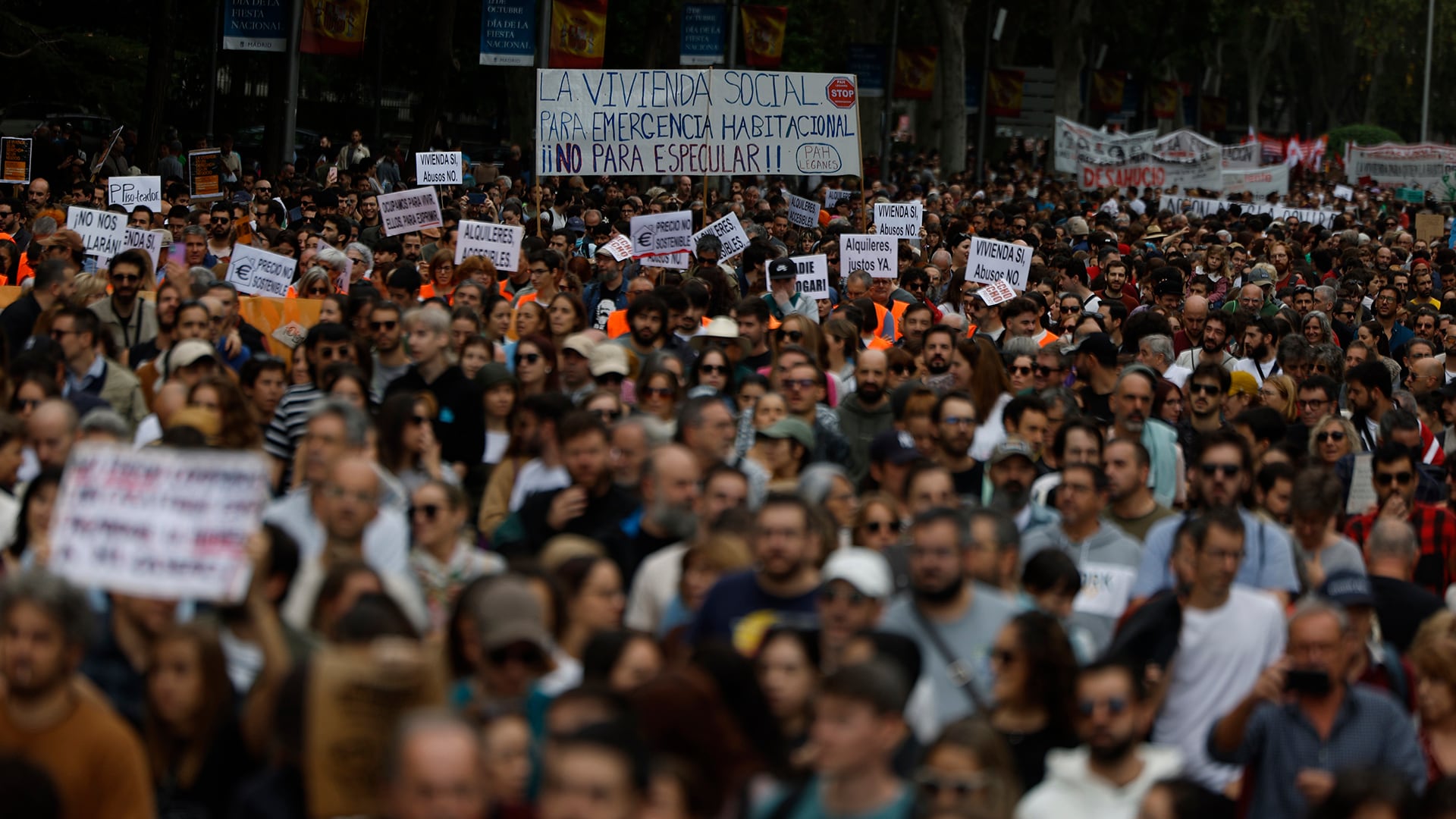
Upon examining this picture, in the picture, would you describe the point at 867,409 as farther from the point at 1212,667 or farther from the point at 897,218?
the point at 897,218

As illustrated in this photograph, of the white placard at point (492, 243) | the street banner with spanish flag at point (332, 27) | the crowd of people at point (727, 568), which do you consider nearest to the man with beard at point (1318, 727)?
the crowd of people at point (727, 568)

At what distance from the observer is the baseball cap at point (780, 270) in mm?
14008

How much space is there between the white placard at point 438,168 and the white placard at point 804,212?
3275 millimetres

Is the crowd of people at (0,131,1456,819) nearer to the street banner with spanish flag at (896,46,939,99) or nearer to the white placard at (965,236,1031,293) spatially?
the white placard at (965,236,1031,293)

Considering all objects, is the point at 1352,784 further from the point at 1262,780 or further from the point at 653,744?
the point at 653,744

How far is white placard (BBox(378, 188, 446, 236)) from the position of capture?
17.2m

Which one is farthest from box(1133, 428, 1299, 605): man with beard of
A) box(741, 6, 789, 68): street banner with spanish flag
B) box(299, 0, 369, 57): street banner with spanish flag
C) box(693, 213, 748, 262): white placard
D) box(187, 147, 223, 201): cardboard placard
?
box(741, 6, 789, 68): street banner with spanish flag

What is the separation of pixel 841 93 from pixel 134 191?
588 cm

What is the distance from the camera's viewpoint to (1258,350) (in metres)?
13.5

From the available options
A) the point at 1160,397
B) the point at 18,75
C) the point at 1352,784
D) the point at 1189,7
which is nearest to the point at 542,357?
the point at 1160,397

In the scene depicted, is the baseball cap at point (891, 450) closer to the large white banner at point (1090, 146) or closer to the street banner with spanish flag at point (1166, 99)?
the large white banner at point (1090, 146)

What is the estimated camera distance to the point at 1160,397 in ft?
36.4

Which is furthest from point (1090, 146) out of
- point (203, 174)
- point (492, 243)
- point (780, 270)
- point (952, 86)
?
point (780, 270)

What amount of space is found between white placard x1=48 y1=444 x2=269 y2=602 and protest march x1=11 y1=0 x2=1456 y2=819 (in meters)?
0.01
